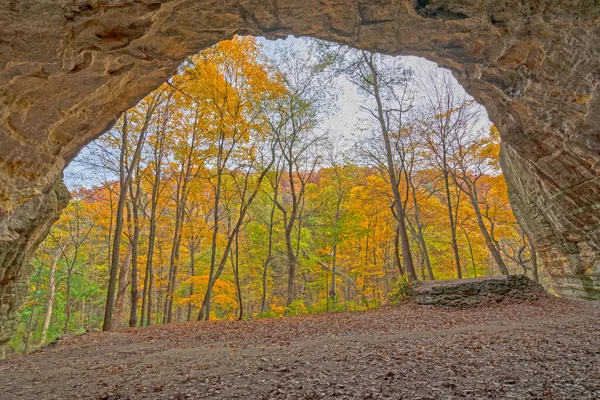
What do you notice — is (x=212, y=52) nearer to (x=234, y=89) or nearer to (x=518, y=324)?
(x=234, y=89)

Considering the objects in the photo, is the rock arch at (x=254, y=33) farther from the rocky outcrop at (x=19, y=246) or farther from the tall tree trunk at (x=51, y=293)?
the tall tree trunk at (x=51, y=293)

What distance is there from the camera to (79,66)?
525 cm

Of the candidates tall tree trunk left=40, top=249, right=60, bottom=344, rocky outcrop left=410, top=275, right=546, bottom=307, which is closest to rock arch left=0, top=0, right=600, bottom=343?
rocky outcrop left=410, top=275, right=546, bottom=307

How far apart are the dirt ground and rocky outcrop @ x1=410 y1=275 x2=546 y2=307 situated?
235 cm

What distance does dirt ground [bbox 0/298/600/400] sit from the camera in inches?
126

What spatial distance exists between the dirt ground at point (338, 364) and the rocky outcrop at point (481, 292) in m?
2.35

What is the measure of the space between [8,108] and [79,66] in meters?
1.32

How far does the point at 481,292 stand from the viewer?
10.4m

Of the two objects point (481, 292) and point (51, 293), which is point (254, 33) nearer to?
point (481, 292)

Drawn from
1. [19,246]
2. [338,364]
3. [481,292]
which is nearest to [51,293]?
[19,246]

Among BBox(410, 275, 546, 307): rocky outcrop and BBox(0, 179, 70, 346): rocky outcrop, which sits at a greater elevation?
BBox(0, 179, 70, 346): rocky outcrop

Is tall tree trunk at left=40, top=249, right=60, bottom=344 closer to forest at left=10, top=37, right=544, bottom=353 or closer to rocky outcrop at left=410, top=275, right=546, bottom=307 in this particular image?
forest at left=10, top=37, right=544, bottom=353

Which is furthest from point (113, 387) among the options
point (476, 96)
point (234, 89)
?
point (476, 96)

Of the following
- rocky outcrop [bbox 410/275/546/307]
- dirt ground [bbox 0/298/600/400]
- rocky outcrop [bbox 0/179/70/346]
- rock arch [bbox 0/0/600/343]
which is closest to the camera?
dirt ground [bbox 0/298/600/400]
